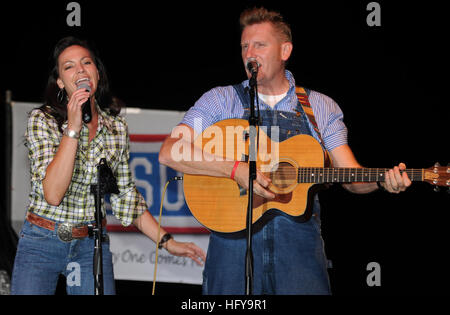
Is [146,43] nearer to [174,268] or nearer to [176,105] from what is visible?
[176,105]

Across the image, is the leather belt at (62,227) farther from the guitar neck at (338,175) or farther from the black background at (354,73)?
the black background at (354,73)

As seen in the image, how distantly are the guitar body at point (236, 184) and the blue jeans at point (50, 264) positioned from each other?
0.69 meters

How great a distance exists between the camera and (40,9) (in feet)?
17.7

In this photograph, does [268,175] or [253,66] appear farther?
[268,175]

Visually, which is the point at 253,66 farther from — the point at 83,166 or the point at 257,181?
the point at 83,166

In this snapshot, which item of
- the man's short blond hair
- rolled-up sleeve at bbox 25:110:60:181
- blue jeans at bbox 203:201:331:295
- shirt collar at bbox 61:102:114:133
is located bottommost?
blue jeans at bbox 203:201:331:295

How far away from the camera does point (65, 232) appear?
3145mm

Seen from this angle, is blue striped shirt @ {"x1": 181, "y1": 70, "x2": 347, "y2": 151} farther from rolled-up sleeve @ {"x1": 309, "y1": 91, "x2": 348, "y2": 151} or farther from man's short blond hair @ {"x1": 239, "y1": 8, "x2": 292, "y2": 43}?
man's short blond hair @ {"x1": 239, "y1": 8, "x2": 292, "y2": 43}

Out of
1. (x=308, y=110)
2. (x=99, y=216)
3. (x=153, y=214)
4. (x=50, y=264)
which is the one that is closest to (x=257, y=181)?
(x=308, y=110)

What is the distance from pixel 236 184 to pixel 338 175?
61 centimetres

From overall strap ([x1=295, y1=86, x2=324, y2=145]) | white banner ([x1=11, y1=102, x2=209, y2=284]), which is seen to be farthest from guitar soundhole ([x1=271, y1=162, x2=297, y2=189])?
white banner ([x1=11, y1=102, x2=209, y2=284])

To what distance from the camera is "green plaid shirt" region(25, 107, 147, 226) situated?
317cm

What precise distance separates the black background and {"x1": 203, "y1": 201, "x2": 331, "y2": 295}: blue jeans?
134 cm

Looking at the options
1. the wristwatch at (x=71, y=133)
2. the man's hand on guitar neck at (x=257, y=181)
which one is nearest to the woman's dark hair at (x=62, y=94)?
the wristwatch at (x=71, y=133)
